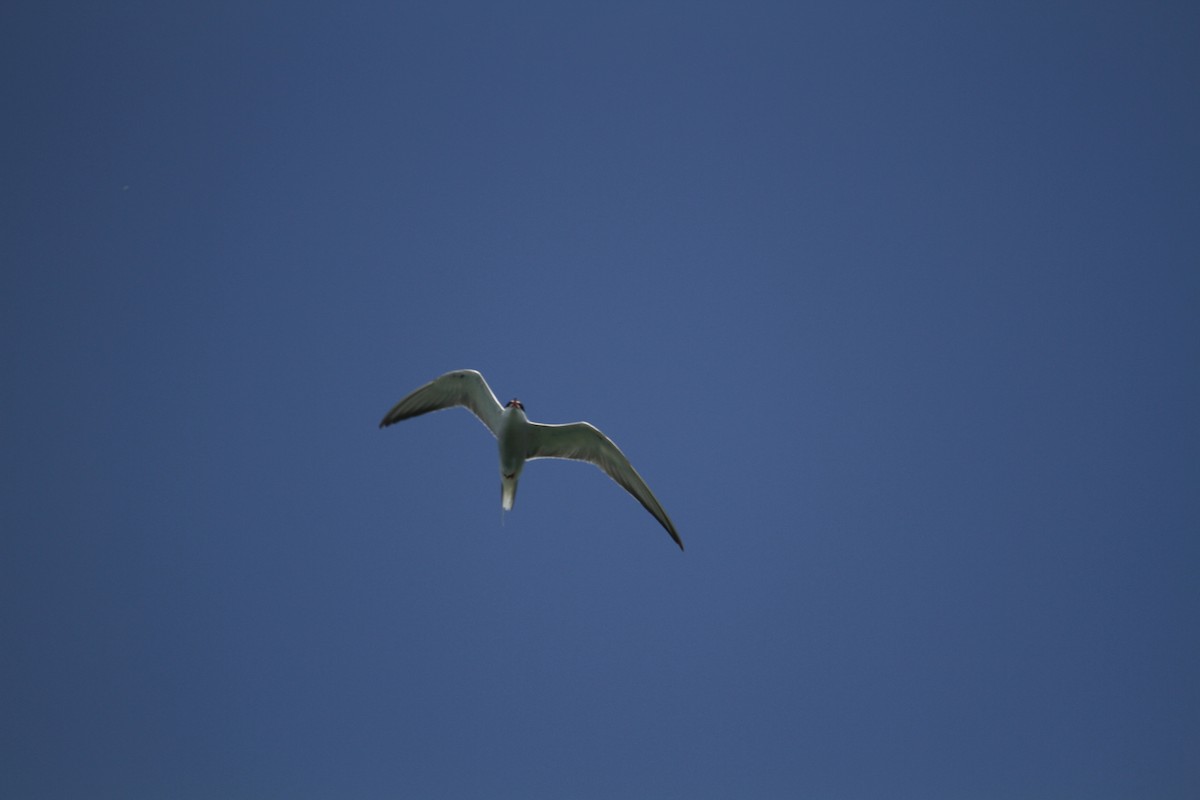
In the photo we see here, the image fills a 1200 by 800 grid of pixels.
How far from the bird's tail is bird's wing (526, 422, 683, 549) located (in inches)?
23.8

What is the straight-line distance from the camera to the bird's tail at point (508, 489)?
48.0ft

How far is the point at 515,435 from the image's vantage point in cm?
1450

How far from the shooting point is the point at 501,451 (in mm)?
14641

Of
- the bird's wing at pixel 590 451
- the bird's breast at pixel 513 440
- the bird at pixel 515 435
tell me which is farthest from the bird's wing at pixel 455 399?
the bird's wing at pixel 590 451

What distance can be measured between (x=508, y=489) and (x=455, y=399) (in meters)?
2.15

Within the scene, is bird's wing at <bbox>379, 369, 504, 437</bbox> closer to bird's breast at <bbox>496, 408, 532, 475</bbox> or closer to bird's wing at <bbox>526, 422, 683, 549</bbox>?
bird's breast at <bbox>496, 408, 532, 475</bbox>

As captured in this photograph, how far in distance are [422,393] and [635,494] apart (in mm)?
4680

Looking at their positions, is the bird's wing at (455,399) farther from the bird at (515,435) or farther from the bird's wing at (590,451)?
the bird's wing at (590,451)

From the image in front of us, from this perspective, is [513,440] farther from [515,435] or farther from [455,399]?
[455,399]

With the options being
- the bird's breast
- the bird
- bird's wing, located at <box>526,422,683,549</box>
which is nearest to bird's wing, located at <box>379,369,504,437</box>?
the bird

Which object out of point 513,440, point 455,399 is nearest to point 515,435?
point 513,440

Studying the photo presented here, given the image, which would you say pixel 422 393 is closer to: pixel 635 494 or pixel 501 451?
pixel 501 451

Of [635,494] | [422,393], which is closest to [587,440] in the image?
[635,494]

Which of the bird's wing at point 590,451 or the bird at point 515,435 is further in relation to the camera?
the bird's wing at point 590,451
